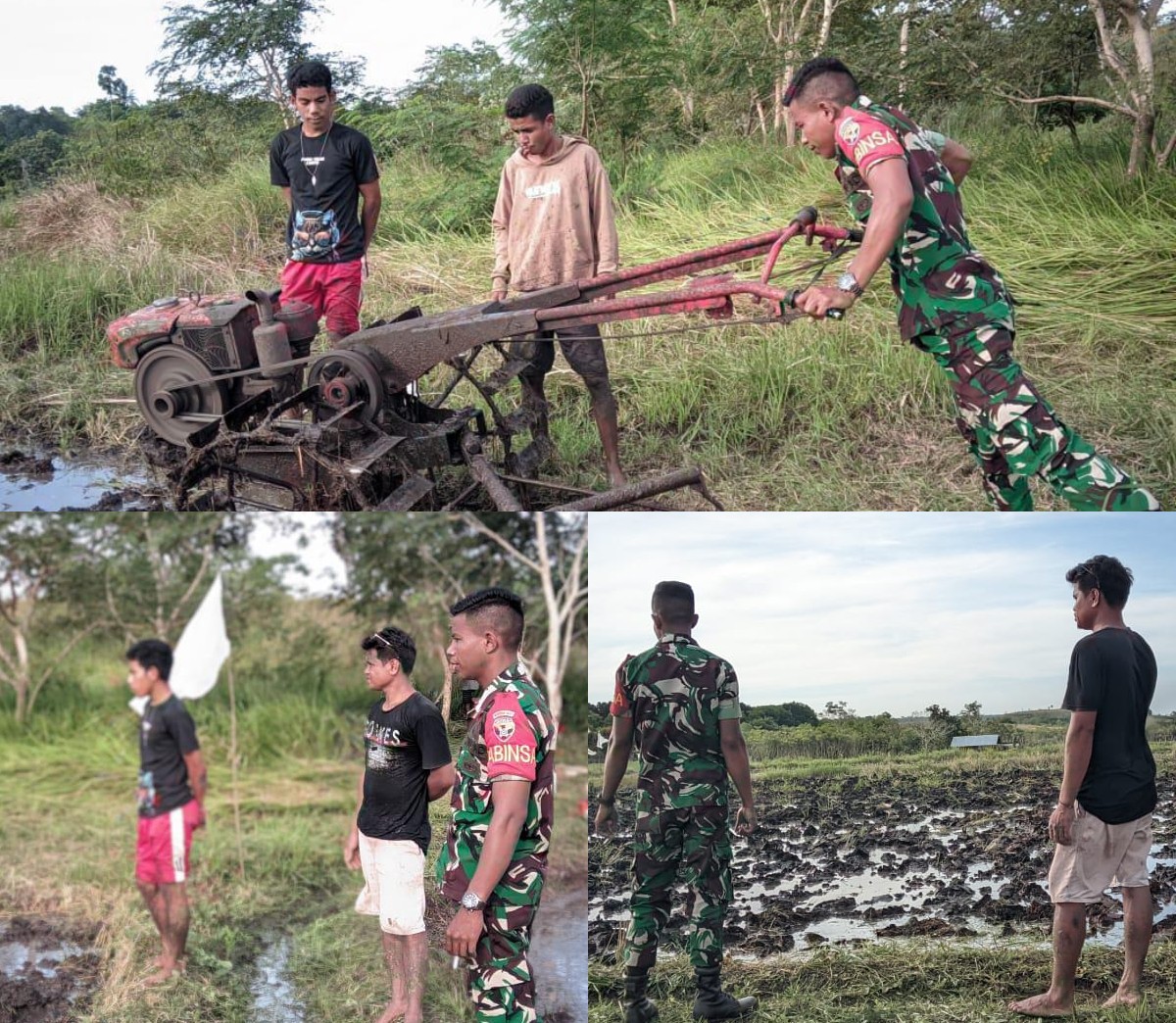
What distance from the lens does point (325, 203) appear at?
616 centimetres

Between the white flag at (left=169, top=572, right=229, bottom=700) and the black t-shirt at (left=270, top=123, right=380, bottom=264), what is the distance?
1953mm

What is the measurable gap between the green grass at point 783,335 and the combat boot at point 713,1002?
7.91 feet

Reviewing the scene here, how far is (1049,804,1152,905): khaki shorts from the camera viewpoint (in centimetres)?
384

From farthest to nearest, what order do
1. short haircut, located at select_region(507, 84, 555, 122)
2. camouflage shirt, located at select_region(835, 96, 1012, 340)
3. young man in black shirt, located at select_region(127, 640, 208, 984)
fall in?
1. short haircut, located at select_region(507, 84, 555, 122)
2. young man in black shirt, located at select_region(127, 640, 208, 984)
3. camouflage shirt, located at select_region(835, 96, 1012, 340)

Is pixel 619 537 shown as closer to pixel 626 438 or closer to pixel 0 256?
pixel 626 438

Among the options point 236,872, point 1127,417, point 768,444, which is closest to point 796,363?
point 768,444

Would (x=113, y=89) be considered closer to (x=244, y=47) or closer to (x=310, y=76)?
(x=244, y=47)

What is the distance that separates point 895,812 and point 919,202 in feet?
6.59

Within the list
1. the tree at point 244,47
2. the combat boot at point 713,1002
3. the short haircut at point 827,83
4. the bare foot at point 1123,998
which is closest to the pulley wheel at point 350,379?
the short haircut at point 827,83

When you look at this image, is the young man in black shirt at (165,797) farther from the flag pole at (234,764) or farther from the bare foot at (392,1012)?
the bare foot at (392,1012)

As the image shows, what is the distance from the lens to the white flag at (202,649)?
4.88 m

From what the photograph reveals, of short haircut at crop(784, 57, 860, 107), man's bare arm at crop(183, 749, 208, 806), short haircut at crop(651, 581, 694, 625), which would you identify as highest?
short haircut at crop(784, 57, 860, 107)

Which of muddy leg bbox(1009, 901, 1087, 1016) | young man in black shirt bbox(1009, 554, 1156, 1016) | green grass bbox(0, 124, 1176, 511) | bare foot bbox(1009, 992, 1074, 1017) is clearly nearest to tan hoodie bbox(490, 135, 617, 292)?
green grass bbox(0, 124, 1176, 511)

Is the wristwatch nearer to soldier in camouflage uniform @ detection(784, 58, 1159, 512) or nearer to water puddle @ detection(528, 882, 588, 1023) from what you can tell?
soldier in camouflage uniform @ detection(784, 58, 1159, 512)
